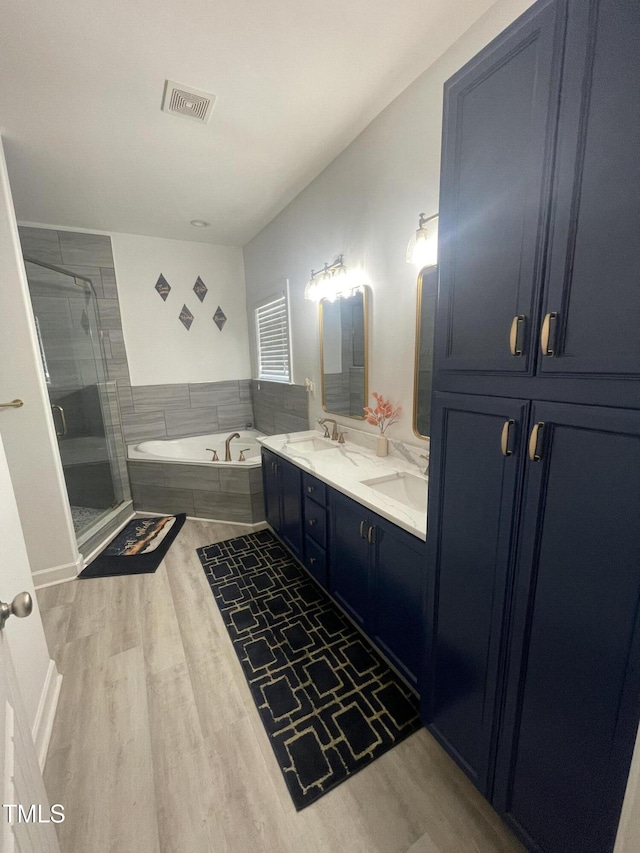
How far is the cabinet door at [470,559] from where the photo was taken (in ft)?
3.01

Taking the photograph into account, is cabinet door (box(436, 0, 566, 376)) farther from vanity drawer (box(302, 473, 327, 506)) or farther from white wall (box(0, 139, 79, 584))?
white wall (box(0, 139, 79, 584))

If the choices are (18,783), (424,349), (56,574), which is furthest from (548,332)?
(56,574)

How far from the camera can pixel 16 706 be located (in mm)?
750

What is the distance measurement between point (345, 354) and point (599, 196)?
1.86 metres

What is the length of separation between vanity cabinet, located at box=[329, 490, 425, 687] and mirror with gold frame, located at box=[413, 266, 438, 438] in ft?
2.00

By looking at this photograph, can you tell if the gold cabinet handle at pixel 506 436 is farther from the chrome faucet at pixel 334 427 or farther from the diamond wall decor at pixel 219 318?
the diamond wall decor at pixel 219 318

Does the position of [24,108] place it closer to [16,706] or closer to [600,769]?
[16,706]

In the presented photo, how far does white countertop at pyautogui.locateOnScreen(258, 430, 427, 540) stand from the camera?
1.42 m

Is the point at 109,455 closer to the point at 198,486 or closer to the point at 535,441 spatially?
the point at 198,486

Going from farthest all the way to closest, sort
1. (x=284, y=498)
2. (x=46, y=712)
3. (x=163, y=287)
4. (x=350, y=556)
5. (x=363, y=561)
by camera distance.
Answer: (x=163, y=287), (x=284, y=498), (x=350, y=556), (x=363, y=561), (x=46, y=712)

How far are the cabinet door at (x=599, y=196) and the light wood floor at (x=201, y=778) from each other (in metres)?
1.48

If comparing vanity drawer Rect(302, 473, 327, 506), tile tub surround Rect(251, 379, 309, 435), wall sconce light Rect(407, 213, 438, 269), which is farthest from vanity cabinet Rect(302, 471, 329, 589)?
wall sconce light Rect(407, 213, 438, 269)

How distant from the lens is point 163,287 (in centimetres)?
375

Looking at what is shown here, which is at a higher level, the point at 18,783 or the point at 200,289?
the point at 200,289
